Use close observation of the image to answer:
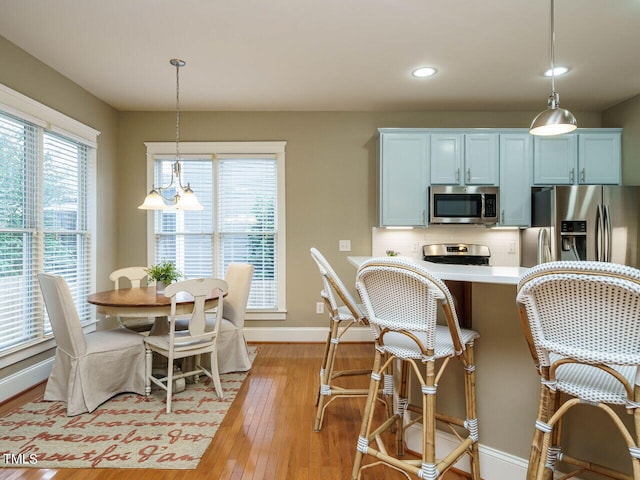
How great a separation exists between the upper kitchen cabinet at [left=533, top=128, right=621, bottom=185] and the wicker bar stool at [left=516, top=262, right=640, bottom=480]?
10.6 ft

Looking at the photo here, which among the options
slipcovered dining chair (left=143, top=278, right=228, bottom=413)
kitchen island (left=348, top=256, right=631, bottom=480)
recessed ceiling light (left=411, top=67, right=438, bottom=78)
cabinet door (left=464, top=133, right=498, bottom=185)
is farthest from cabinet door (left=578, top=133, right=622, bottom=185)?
slipcovered dining chair (left=143, top=278, right=228, bottom=413)

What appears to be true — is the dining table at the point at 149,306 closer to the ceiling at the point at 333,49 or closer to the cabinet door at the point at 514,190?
the ceiling at the point at 333,49

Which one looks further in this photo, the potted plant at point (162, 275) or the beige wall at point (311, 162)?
the beige wall at point (311, 162)

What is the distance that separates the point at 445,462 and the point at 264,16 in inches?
107

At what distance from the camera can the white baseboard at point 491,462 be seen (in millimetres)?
1646

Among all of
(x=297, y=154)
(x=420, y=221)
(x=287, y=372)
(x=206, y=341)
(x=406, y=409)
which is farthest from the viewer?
(x=297, y=154)

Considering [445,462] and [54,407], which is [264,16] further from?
[54,407]

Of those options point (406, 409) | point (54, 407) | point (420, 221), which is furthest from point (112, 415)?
point (420, 221)

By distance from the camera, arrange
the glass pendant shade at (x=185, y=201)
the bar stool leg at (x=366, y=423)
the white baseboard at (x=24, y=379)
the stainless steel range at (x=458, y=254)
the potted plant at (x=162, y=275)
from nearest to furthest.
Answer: the bar stool leg at (x=366, y=423) → the white baseboard at (x=24, y=379) → the glass pendant shade at (x=185, y=201) → the potted plant at (x=162, y=275) → the stainless steel range at (x=458, y=254)

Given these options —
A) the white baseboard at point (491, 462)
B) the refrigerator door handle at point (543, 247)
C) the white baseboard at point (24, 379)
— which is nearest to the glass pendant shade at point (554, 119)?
the white baseboard at point (491, 462)

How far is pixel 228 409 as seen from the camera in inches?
100

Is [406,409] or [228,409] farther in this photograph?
[228,409]

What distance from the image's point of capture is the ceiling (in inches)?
92.7

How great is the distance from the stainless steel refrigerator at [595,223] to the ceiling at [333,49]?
105 cm
